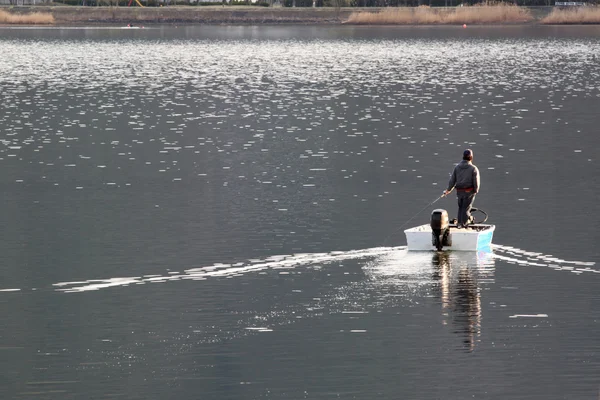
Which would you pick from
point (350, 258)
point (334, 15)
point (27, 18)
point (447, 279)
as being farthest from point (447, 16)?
point (447, 279)

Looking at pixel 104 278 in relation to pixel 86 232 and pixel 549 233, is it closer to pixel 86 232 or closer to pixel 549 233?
pixel 86 232

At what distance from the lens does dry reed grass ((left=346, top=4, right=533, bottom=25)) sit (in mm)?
179250

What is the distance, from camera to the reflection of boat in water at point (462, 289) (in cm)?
2284

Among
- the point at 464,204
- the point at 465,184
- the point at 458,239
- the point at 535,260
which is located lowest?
the point at 535,260

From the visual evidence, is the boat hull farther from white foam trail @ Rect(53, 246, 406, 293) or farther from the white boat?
white foam trail @ Rect(53, 246, 406, 293)

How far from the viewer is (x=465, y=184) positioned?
3031cm

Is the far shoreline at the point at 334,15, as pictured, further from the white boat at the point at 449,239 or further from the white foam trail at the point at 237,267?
the white foam trail at the point at 237,267

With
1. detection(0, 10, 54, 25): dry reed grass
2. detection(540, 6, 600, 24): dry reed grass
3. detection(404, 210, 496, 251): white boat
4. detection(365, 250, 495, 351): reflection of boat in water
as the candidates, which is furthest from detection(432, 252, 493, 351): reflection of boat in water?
detection(0, 10, 54, 25): dry reed grass

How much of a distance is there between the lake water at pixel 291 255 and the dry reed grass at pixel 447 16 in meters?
106

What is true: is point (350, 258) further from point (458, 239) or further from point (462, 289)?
point (462, 289)

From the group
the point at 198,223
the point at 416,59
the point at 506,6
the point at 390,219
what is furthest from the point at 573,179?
the point at 506,6

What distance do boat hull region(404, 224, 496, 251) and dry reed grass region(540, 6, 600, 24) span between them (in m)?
158

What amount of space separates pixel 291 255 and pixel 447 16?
6326 inches

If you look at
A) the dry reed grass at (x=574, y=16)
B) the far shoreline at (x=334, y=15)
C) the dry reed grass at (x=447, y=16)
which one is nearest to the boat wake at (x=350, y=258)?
the dry reed grass at (x=447, y=16)
